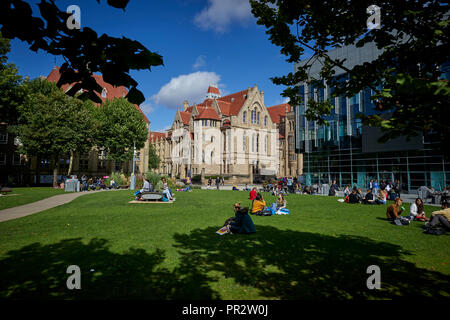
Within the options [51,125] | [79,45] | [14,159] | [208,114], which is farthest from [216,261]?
[208,114]

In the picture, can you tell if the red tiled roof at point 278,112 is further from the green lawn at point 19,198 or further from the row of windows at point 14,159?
the green lawn at point 19,198

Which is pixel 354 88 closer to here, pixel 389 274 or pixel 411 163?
pixel 389 274

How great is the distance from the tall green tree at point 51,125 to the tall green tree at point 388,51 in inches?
1497

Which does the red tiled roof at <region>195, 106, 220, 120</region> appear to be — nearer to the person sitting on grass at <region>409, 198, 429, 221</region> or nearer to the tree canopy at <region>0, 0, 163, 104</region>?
the person sitting on grass at <region>409, 198, 429, 221</region>

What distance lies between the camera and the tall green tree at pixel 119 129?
148 ft

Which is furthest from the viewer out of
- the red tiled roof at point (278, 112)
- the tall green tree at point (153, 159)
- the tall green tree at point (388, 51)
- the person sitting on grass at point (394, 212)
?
the tall green tree at point (153, 159)

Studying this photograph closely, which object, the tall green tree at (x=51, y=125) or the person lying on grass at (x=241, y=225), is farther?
the tall green tree at (x=51, y=125)

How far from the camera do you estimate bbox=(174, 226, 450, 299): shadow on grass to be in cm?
465

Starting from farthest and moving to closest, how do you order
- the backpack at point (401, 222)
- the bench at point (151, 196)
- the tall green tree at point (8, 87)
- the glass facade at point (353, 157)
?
the glass facade at point (353, 157) < the tall green tree at point (8, 87) < the bench at point (151, 196) < the backpack at point (401, 222)

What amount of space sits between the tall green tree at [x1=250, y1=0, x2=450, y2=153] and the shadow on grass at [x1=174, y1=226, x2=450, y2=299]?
303 cm

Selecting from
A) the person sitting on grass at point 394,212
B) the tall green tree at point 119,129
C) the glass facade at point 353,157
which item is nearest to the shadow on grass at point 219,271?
the person sitting on grass at point 394,212

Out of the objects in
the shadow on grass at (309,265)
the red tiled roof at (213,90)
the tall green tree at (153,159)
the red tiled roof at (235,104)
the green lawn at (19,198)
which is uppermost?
the red tiled roof at (213,90)

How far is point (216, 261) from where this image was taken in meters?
6.12

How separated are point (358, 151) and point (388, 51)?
36.5m
